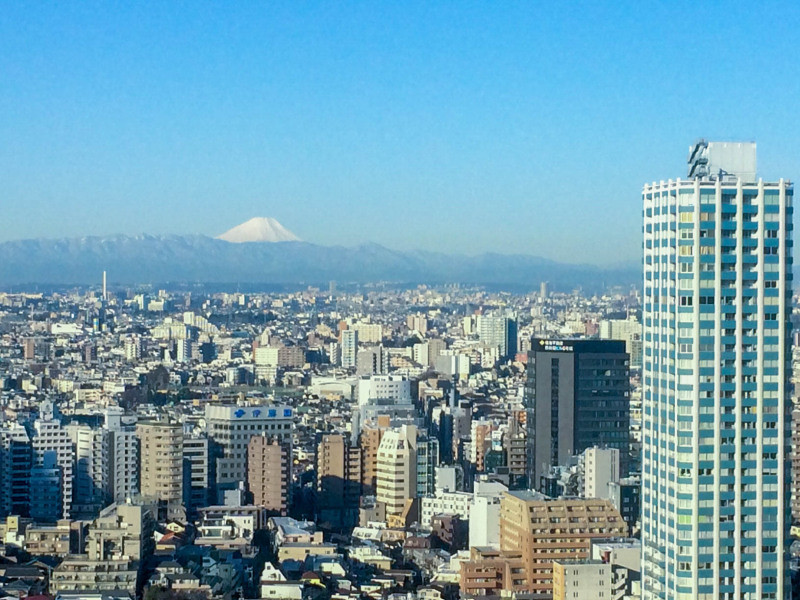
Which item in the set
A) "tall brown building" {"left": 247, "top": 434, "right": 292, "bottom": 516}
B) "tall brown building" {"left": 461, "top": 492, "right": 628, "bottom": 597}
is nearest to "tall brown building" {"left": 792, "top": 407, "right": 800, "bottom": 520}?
"tall brown building" {"left": 461, "top": 492, "right": 628, "bottom": 597}

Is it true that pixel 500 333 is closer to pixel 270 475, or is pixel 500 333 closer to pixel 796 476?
pixel 270 475

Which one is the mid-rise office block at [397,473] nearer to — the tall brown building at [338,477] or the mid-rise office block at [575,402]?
the tall brown building at [338,477]

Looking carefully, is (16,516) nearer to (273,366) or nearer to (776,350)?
(776,350)

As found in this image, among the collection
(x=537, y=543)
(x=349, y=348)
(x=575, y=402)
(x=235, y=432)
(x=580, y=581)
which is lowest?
(x=580, y=581)

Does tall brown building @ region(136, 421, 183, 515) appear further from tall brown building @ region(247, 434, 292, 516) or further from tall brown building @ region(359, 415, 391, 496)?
tall brown building @ region(359, 415, 391, 496)

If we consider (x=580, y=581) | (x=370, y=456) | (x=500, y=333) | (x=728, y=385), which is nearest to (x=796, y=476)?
(x=580, y=581)

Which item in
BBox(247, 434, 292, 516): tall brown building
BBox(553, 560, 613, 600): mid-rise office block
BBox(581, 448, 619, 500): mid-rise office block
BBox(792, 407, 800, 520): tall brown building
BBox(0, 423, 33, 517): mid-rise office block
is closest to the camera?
BBox(553, 560, 613, 600): mid-rise office block
